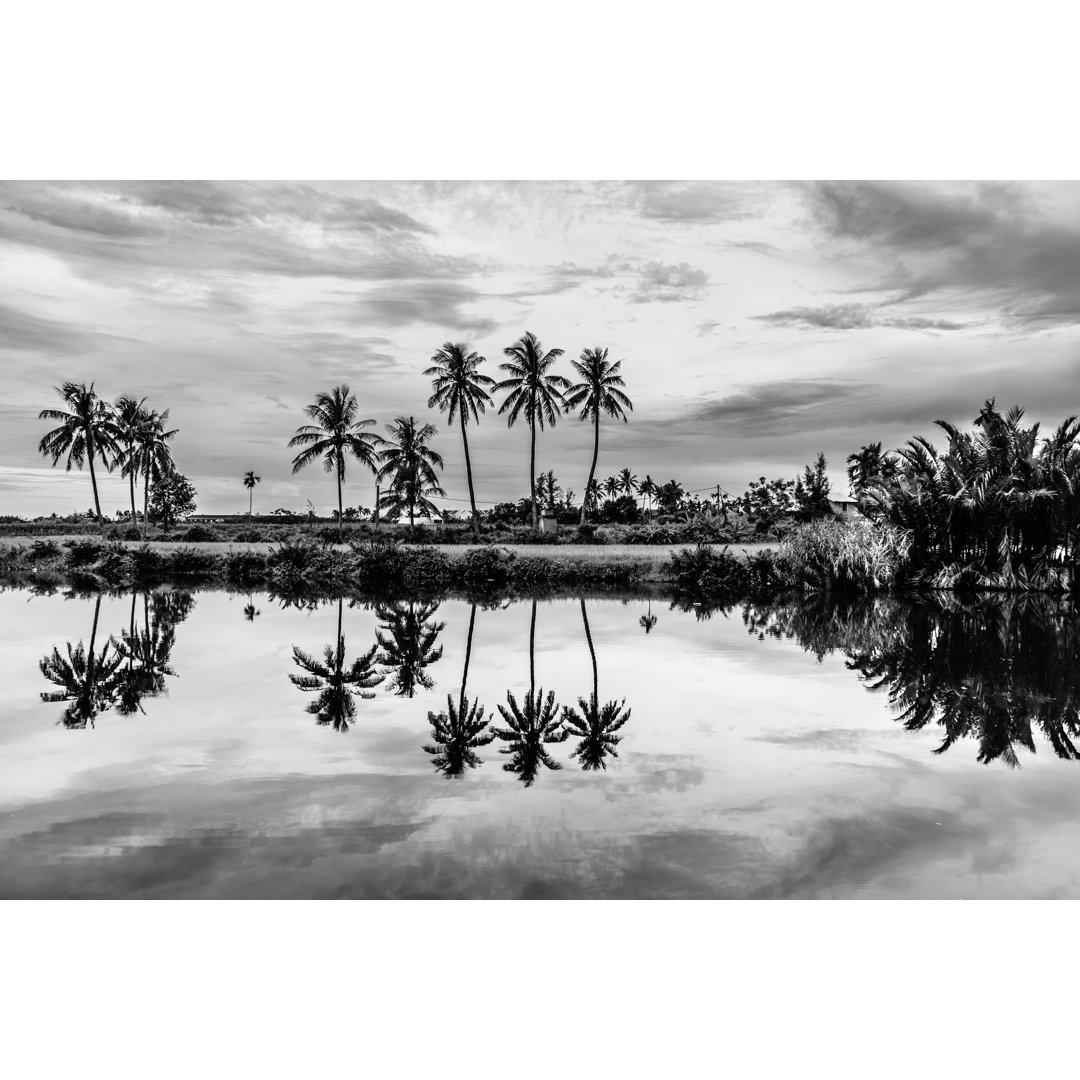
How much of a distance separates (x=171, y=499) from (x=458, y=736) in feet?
189

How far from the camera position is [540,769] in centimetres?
508

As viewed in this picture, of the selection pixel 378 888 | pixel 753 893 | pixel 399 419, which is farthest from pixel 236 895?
pixel 399 419

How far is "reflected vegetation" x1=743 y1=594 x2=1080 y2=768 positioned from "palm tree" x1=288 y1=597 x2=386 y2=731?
180 inches

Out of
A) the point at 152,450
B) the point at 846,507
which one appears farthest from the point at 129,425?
the point at 846,507

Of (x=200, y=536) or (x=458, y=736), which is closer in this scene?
(x=458, y=736)

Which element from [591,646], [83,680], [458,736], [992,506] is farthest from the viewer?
[992,506]

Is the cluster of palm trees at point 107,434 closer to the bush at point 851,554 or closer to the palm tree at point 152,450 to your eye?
the palm tree at point 152,450

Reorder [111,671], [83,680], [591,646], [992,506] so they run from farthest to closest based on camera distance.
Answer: [992,506]
[591,646]
[111,671]
[83,680]

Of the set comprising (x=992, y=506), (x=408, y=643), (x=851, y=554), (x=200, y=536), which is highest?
(x=992, y=506)

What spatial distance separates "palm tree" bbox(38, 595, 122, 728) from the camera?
22.0 feet

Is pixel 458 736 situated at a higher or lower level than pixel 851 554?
lower

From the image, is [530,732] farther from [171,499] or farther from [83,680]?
[171,499]

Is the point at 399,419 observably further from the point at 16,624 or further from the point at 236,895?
the point at 236,895

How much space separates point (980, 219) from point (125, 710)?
12.0 m
